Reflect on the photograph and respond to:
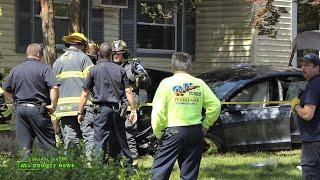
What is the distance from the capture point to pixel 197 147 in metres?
6.46

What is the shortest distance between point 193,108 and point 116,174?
1430mm

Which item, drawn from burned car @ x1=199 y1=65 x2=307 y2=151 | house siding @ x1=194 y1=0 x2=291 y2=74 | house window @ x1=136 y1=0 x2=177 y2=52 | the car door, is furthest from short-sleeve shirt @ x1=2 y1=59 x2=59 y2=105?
house siding @ x1=194 y1=0 x2=291 y2=74

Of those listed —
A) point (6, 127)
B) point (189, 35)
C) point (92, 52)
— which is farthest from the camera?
point (189, 35)

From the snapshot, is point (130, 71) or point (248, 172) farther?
point (248, 172)

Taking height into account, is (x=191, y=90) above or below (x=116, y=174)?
above

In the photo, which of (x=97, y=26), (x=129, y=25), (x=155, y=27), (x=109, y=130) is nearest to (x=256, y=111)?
(x=109, y=130)

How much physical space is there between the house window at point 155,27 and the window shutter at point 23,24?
9.57ft

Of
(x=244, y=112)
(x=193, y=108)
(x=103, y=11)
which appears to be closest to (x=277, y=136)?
(x=244, y=112)

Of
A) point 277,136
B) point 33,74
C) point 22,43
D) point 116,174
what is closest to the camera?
point 116,174

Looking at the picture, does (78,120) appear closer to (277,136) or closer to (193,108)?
(193,108)

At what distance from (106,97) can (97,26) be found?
25.1 ft

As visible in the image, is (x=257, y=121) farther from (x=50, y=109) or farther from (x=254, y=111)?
(x=50, y=109)

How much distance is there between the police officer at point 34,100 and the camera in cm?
761

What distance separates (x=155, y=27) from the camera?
16875 mm
